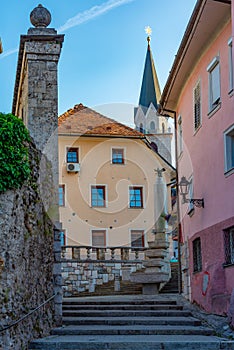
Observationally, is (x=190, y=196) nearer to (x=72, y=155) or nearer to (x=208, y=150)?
(x=208, y=150)

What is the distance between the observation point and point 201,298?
17.6 meters

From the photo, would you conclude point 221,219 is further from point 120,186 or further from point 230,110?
point 120,186

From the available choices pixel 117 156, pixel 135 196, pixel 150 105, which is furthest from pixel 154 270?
pixel 150 105

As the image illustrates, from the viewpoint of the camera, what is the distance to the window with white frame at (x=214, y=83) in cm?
1656

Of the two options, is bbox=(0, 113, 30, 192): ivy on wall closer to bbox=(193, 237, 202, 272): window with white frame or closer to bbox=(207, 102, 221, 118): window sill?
bbox=(207, 102, 221, 118): window sill

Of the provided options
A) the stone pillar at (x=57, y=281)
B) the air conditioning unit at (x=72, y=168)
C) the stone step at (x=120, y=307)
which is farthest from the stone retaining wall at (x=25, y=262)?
the air conditioning unit at (x=72, y=168)

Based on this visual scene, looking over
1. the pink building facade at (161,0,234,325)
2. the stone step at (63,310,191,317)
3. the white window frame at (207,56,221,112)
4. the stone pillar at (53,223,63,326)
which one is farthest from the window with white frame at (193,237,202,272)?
the stone pillar at (53,223,63,326)

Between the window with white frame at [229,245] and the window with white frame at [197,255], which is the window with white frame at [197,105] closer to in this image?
the window with white frame at [197,255]

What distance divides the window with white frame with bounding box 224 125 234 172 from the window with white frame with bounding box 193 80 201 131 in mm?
2760

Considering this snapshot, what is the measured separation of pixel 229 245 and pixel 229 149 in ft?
7.25

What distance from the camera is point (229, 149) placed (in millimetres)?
15633

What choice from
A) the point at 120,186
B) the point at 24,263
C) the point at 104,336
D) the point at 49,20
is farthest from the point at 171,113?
the point at 120,186

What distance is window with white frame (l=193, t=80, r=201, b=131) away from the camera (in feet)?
61.2

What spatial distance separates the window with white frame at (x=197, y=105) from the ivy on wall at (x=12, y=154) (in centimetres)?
719
